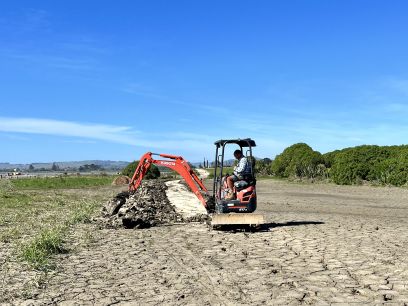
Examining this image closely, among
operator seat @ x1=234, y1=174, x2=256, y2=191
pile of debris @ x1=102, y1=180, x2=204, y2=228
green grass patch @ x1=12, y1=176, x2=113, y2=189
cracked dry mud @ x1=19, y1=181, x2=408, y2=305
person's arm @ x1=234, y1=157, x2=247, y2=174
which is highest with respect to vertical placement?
person's arm @ x1=234, y1=157, x2=247, y2=174

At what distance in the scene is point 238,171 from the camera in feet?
48.2

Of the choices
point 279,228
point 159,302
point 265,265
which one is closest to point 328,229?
point 279,228

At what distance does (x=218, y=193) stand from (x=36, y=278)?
7.35 m

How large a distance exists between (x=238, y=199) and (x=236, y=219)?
63 centimetres

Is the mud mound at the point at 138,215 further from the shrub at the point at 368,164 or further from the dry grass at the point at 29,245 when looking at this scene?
the shrub at the point at 368,164

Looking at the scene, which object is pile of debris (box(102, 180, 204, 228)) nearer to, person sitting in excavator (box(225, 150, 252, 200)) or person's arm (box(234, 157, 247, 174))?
person sitting in excavator (box(225, 150, 252, 200))

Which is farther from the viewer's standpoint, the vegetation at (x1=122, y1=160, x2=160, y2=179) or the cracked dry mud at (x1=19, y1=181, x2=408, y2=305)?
the vegetation at (x1=122, y1=160, x2=160, y2=179)

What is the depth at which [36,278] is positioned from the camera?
8.80 metres

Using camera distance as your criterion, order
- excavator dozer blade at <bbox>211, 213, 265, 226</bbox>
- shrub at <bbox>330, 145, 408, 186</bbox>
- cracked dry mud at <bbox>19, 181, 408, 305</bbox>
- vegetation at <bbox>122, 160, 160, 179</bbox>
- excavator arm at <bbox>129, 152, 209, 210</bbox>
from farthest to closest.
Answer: vegetation at <bbox>122, 160, 160, 179</bbox>
shrub at <bbox>330, 145, 408, 186</bbox>
excavator arm at <bbox>129, 152, 209, 210</bbox>
excavator dozer blade at <bbox>211, 213, 265, 226</bbox>
cracked dry mud at <bbox>19, 181, 408, 305</bbox>

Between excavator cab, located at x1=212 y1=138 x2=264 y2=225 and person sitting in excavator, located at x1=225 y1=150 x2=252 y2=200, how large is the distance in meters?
0.09

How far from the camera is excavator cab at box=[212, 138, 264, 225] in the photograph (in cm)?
1452

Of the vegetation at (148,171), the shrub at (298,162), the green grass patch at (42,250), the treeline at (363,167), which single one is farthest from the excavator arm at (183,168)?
the vegetation at (148,171)

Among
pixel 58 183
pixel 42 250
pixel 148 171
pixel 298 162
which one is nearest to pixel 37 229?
pixel 42 250

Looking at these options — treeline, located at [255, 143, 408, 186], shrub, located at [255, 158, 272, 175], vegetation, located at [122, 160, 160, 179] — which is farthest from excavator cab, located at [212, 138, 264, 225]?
shrub, located at [255, 158, 272, 175]
